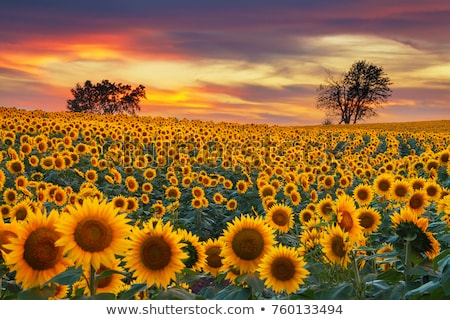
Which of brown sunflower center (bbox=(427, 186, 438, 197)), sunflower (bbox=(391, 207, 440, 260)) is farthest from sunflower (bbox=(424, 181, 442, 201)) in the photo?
sunflower (bbox=(391, 207, 440, 260))

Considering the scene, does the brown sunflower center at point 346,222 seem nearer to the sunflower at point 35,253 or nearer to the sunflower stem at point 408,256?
the sunflower stem at point 408,256

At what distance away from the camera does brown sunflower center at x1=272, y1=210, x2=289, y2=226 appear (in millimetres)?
5883

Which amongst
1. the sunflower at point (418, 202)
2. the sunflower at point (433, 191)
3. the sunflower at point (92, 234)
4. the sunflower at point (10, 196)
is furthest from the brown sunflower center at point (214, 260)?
the sunflower at point (10, 196)

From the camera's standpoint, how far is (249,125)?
30.5 meters

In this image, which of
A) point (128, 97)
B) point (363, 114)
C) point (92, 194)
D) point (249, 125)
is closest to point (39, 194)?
point (92, 194)

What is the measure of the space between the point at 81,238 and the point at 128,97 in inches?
1429

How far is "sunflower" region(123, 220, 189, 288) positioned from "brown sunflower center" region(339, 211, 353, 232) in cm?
154

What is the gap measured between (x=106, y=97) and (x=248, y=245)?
37.2m

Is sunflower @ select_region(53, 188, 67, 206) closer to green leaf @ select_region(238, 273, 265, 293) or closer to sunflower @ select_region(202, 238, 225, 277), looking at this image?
sunflower @ select_region(202, 238, 225, 277)

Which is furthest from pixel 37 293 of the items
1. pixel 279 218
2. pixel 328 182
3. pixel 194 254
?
pixel 328 182

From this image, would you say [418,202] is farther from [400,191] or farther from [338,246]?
[338,246]

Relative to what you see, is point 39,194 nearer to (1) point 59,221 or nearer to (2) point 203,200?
(2) point 203,200

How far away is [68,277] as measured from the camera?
2.83 metres

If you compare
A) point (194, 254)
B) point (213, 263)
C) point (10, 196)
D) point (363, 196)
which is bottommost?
point (10, 196)
